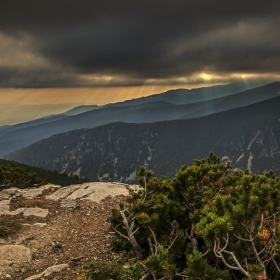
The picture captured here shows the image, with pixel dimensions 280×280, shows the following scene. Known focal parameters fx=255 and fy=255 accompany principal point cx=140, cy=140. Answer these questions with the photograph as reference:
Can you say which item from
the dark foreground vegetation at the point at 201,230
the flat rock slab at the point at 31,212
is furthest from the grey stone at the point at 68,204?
the dark foreground vegetation at the point at 201,230

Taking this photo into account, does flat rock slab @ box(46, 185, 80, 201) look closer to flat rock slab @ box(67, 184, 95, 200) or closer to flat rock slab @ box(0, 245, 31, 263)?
flat rock slab @ box(67, 184, 95, 200)

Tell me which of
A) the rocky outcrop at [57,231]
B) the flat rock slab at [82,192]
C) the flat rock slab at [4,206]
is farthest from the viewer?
the flat rock slab at [82,192]

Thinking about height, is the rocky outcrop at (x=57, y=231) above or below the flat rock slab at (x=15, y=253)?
below

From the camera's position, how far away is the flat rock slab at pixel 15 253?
10.5m

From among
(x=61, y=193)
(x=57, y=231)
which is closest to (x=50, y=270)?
(x=57, y=231)

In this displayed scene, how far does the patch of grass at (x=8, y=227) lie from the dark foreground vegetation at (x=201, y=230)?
225 inches

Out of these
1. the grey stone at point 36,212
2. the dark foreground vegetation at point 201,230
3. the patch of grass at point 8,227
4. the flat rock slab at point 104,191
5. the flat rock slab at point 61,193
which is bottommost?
the flat rock slab at point 104,191

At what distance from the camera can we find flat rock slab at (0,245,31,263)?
1045 centimetres

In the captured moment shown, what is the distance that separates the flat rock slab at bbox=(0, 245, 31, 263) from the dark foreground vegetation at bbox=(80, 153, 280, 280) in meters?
3.13

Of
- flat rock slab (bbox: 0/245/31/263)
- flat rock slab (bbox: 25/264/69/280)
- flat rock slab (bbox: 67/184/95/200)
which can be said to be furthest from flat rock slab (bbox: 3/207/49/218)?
flat rock slab (bbox: 25/264/69/280)

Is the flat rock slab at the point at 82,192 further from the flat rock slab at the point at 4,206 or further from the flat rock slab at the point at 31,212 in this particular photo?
the flat rock slab at the point at 4,206

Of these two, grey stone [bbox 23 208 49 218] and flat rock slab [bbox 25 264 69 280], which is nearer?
flat rock slab [bbox 25 264 69 280]

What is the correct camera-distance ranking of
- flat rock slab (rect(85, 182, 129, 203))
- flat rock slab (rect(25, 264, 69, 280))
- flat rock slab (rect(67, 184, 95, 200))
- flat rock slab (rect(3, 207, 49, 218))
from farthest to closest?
flat rock slab (rect(67, 184, 95, 200)) < flat rock slab (rect(85, 182, 129, 203)) < flat rock slab (rect(3, 207, 49, 218)) < flat rock slab (rect(25, 264, 69, 280))

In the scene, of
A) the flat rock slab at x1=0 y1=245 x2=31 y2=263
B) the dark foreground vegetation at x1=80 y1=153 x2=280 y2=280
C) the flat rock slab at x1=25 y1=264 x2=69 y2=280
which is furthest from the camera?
the flat rock slab at x1=0 y1=245 x2=31 y2=263
